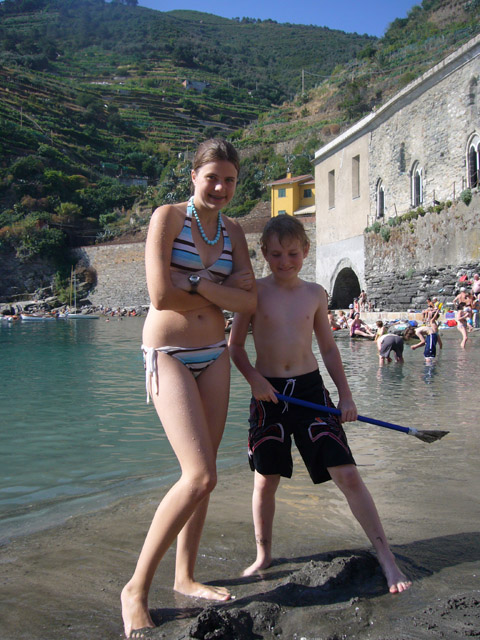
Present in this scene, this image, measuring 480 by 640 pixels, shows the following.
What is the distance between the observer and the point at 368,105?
61250 mm

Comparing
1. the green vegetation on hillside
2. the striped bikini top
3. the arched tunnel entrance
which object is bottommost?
the striped bikini top

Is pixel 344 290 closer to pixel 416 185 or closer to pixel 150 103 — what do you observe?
pixel 416 185

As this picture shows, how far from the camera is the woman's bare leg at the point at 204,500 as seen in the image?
232 centimetres

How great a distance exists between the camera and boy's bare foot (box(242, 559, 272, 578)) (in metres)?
2.51

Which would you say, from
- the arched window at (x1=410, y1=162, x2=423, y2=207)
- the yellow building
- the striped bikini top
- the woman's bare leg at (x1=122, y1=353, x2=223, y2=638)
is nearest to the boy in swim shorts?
the striped bikini top

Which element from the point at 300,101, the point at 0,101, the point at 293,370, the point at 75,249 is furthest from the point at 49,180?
the point at 293,370

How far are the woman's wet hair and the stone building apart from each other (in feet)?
57.7

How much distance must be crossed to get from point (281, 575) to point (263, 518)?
0.24 m

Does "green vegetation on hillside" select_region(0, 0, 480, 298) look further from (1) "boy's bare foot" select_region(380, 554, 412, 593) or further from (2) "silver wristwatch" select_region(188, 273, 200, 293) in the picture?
(1) "boy's bare foot" select_region(380, 554, 412, 593)

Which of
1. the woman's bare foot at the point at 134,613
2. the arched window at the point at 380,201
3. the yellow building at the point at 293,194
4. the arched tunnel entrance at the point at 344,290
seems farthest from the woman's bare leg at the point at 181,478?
the yellow building at the point at 293,194

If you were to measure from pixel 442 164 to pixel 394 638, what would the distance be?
2122 cm

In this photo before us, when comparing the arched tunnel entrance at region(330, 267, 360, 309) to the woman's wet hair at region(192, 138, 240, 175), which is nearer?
the woman's wet hair at region(192, 138, 240, 175)

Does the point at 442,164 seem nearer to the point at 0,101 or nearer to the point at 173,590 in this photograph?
the point at 173,590

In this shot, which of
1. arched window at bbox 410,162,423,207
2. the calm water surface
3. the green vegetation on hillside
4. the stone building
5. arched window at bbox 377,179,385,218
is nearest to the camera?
the calm water surface
